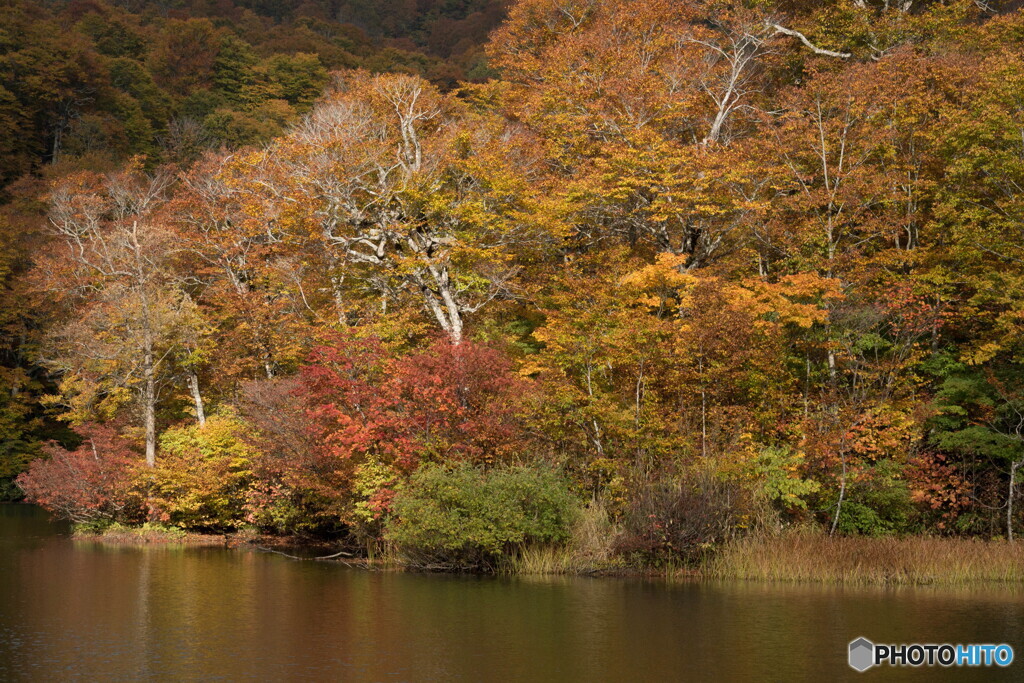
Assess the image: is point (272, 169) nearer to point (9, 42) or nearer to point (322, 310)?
point (322, 310)

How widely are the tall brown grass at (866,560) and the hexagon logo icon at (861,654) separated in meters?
5.33

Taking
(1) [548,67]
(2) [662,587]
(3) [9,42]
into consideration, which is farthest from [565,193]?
(3) [9,42]

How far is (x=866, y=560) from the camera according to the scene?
17.8 meters

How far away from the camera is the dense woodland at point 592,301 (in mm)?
20484

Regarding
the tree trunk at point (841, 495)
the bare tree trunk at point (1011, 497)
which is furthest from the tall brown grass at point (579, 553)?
the bare tree trunk at point (1011, 497)

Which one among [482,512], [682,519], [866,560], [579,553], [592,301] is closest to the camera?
[866,560]

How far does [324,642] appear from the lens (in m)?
13.3

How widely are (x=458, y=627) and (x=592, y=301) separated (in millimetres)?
10378

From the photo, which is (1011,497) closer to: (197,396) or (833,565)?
(833,565)

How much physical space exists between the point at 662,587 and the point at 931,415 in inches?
324

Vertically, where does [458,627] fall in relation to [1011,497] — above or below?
below

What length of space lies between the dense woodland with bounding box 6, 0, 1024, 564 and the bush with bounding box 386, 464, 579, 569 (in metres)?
0.08

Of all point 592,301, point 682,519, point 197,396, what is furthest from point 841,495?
point 197,396

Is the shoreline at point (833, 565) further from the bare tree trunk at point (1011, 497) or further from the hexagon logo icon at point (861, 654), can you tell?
the hexagon logo icon at point (861, 654)
